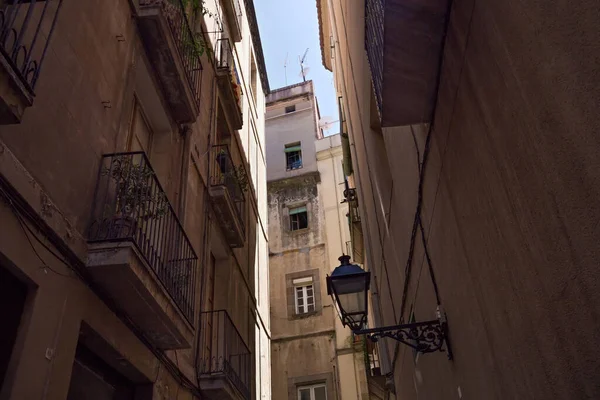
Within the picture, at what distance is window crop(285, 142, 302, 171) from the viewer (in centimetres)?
2519

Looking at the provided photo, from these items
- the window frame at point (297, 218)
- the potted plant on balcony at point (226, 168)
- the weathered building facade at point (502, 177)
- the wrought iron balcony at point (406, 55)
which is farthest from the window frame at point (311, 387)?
the wrought iron balcony at point (406, 55)


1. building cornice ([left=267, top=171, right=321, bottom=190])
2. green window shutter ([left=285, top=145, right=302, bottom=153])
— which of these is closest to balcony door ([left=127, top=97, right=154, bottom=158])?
building cornice ([left=267, top=171, right=321, bottom=190])

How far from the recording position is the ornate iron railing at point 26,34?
3.52 m

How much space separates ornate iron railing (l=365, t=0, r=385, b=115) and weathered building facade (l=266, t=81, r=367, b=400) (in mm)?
15435

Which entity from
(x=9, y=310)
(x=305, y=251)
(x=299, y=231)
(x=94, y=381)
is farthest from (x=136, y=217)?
(x=299, y=231)

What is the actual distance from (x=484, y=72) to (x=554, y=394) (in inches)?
59.7

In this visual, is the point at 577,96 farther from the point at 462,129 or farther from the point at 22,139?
the point at 22,139

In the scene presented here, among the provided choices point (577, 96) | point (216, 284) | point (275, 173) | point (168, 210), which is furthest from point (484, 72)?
point (275, 173)

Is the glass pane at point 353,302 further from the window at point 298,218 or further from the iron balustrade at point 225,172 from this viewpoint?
the window at point 298,218

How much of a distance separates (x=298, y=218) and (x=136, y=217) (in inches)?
701

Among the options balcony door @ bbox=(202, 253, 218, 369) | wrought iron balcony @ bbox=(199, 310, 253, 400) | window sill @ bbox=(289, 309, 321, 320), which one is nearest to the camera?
wrought iron balcony @ bbox=(199, 310, 253, 400)

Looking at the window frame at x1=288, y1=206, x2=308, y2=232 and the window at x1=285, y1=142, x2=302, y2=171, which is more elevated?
the window at x1=285, y1=142, x2=302, y2=171

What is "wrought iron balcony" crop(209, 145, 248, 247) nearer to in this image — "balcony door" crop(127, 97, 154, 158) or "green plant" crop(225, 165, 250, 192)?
"green plant" crop(225, 165, 250, 192)

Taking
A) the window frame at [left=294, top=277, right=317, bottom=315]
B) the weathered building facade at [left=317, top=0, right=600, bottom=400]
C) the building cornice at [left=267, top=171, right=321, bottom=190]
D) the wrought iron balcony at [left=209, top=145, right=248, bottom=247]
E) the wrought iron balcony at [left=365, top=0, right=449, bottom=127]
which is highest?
the building cornice at [left=267, top=171, right=321, bottom=190]
